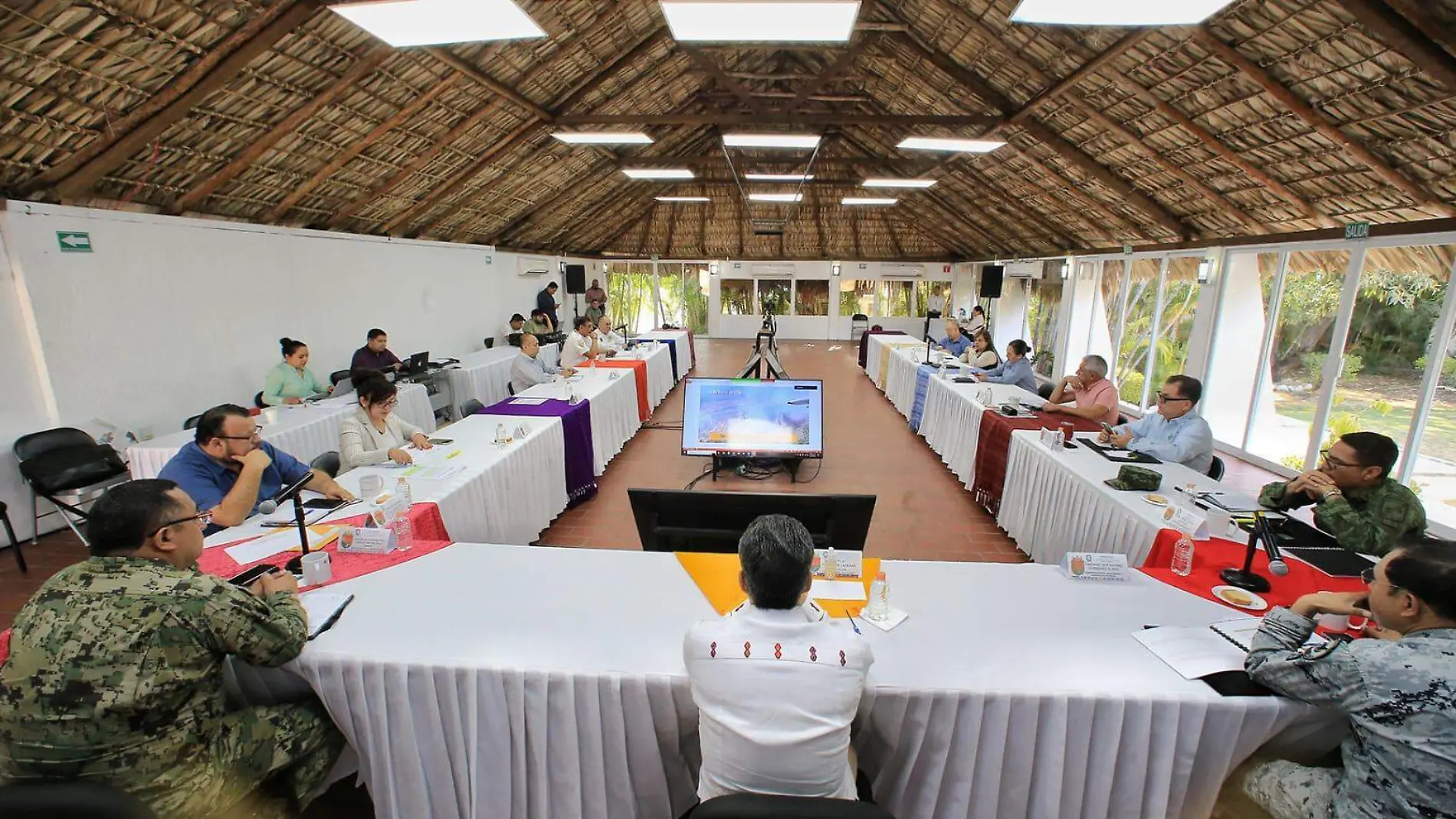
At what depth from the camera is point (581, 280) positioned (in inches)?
543

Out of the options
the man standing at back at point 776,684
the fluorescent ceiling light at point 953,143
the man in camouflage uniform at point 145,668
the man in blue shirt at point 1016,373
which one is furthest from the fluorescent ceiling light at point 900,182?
the man in camouflage uniform at point 145,668

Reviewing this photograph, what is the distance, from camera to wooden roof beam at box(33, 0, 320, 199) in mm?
4055

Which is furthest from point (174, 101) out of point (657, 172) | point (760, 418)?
point (760, 418)

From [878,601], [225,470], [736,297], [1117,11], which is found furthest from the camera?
[736,297]

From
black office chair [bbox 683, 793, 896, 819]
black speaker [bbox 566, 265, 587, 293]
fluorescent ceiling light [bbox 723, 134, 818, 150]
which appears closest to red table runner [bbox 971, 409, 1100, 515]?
fluorescent ceiling light [bbox 723, 134, 818, 150]

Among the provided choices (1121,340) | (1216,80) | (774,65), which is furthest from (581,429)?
(1121,340)

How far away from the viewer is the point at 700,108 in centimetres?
1051

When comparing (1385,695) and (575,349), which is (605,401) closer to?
(575,349)

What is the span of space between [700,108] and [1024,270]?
8.10m

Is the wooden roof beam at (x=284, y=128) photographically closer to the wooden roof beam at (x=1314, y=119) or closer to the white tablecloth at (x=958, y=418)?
the white tablecloth at (x=958, y=418)

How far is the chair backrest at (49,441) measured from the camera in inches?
157

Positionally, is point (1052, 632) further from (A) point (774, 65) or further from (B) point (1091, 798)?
(A) point (774, 65)

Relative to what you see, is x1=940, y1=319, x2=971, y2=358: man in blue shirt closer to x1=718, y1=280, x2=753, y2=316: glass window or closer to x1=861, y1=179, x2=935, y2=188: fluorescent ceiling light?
x1=861, y1=179, x2=935, y2=188: fluorescent ceiling light

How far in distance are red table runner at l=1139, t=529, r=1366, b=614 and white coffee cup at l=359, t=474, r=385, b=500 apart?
3.53 metres
